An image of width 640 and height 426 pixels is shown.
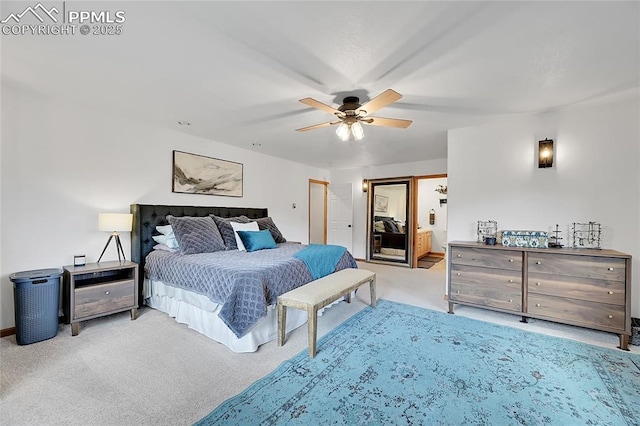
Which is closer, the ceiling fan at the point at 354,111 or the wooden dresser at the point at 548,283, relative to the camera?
the ceiling fan at the point at 354,111

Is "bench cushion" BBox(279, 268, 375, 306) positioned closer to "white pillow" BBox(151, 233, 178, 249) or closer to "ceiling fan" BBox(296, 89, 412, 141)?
"ceiling fan" BBox(296, 89, 412, 141)

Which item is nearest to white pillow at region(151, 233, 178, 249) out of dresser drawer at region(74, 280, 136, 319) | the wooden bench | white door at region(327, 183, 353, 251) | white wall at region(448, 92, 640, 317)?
dresser drawer at region(74, 280, 136, 319)

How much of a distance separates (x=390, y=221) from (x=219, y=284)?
4.86m

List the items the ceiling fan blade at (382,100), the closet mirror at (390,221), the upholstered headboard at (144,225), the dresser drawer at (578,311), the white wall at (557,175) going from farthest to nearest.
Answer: the closet mirror at (390,221), the upholstered headboard at (144,225), the white wall at (557,175), the dresser drawer at (578,311), the ceiling fan blade at (382,100)

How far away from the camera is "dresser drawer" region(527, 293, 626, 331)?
2508mm

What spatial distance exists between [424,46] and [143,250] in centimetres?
380

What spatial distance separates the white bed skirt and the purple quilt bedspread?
0.10 metres

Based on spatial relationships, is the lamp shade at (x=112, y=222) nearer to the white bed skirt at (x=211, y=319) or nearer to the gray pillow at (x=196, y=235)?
the gray pillow at (x=196, y=235)

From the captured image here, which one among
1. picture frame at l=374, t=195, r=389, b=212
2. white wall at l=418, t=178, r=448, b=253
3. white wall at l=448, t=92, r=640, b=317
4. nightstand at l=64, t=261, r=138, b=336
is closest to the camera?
nightstand at l=64, t=261, r=138, b=336

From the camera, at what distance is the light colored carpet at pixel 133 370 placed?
1647 millimetres

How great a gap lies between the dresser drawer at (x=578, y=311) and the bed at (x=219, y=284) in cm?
220

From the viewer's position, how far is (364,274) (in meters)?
3.28

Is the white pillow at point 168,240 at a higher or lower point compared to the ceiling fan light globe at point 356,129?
lower

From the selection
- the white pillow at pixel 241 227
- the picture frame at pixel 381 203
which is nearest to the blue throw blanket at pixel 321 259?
the white pillow at pixel 241 227
